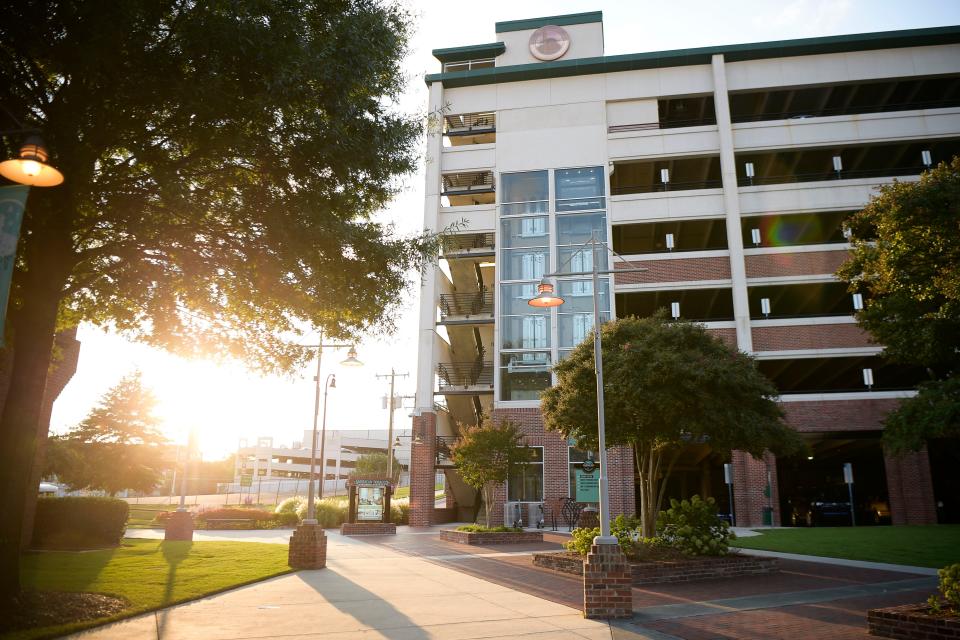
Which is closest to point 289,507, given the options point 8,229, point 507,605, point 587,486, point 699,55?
point 587,486

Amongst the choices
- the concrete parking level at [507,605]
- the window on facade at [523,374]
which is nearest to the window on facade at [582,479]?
the window on facade at [523,374]

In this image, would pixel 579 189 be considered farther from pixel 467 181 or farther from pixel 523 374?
pixel 523 374

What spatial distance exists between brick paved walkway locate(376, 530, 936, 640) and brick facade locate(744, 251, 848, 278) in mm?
19146

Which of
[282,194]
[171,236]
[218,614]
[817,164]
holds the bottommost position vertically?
[218,614]

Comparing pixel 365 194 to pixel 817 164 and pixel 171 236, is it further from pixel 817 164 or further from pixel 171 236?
pixel 817 164

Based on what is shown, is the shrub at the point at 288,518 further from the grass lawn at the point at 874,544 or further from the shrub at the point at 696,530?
the shrub at the point at 696,530

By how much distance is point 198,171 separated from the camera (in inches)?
436

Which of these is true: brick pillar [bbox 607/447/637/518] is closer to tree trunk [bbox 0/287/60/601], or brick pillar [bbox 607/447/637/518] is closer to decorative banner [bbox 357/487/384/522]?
decorative banner [bbox 357/487/384/522]

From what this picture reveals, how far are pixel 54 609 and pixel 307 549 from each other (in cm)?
604

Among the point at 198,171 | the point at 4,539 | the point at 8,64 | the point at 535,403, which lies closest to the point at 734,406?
the point at 198,171

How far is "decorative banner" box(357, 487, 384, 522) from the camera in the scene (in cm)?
2711

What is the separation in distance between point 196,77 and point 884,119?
35140 millimetres

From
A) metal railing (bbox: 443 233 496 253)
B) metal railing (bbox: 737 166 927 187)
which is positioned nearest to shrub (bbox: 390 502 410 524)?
metal railing (bbox: 443 233 496 253)

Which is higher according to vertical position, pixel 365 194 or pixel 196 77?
pixel 196 77
